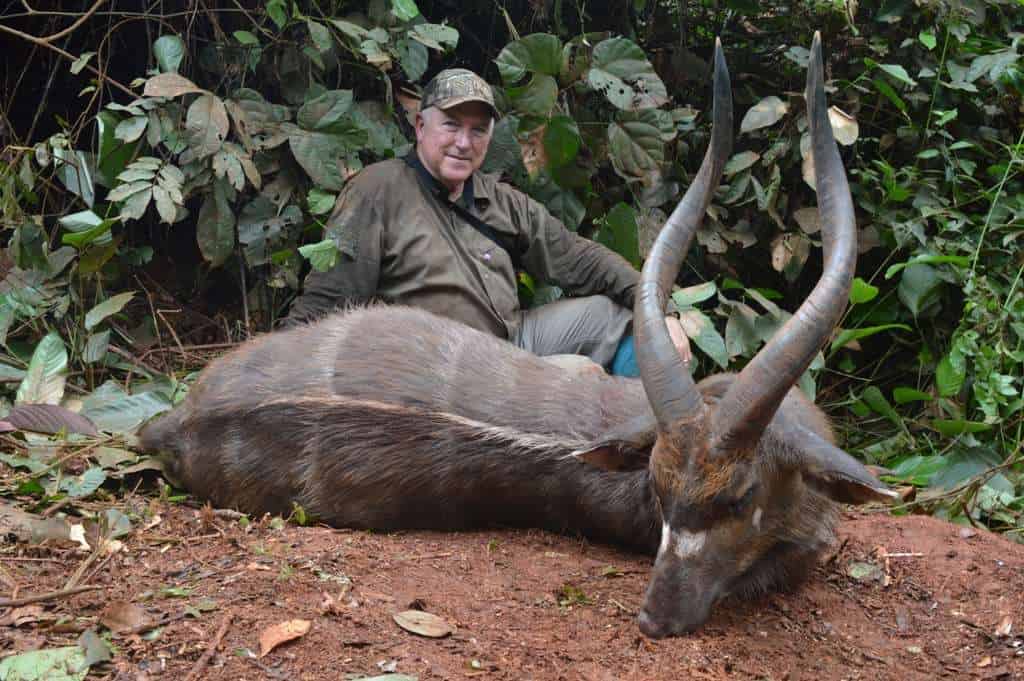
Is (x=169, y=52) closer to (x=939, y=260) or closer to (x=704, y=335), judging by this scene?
(x=704, y=335)

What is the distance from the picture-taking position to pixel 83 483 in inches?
157

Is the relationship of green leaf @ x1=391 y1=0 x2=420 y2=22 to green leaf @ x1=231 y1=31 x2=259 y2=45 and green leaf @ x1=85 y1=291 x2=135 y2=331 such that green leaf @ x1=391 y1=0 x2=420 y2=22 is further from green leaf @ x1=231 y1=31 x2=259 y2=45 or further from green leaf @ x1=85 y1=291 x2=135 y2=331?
green leaf @ x1=85 y1=291 x2=135 y2=331

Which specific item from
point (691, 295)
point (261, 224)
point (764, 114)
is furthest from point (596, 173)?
point (261, 224)

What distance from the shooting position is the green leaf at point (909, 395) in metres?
5.30

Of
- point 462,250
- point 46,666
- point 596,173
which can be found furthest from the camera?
point 596,173

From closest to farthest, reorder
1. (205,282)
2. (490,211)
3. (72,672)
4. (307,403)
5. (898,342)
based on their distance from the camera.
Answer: (72,672) < (307,403) < (490,211) < (898,342) < (205,282)

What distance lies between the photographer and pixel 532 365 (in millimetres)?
4031

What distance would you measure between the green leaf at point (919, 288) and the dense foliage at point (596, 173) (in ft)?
0.04

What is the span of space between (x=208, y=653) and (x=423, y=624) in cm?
60

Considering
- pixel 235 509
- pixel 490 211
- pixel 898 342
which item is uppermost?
pixel 490 211

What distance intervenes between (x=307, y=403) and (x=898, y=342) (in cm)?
345

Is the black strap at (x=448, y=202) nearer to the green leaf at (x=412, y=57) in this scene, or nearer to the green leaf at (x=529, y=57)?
the green leaf at (x=412, y=57)

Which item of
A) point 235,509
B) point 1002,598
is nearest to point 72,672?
point 235,509

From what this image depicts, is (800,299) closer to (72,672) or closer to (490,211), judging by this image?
(490,211)
